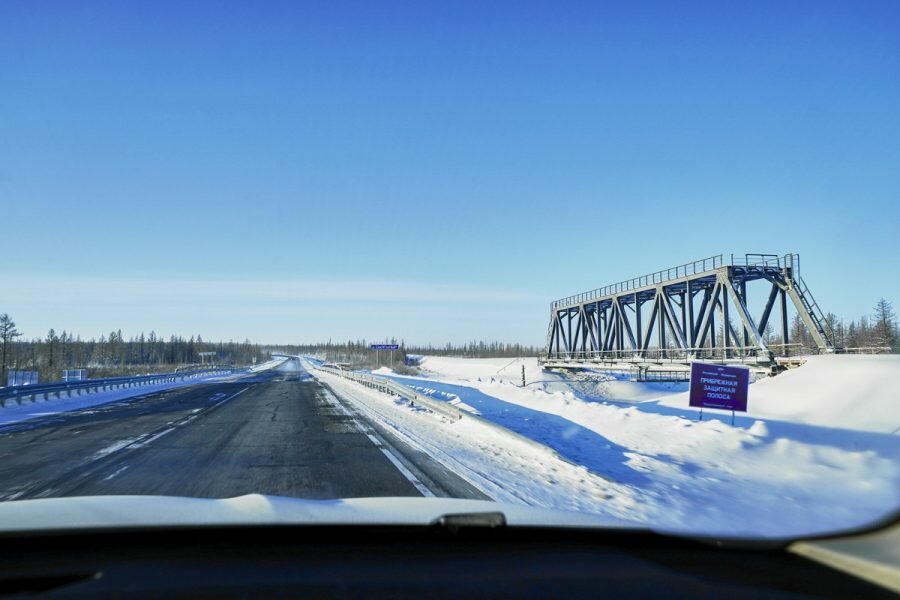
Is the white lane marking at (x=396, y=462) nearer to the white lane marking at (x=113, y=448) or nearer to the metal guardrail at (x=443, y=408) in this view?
the metal guardrail at (x=443, y=408)

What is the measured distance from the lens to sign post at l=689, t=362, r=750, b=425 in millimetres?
15797

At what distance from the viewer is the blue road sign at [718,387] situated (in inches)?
622

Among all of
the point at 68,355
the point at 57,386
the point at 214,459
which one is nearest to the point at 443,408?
the point at 214,459

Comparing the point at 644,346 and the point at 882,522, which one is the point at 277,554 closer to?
the point at 882,522

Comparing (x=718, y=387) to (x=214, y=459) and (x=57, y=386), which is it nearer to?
(x=214, y=459)

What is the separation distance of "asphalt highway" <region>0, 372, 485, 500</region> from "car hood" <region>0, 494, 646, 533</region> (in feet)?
12.1

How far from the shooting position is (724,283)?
37375 mm

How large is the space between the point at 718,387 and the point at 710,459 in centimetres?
509

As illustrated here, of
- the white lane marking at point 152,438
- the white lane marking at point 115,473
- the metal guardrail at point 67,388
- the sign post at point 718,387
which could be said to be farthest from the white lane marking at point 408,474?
the metal guardrail at point 67,388

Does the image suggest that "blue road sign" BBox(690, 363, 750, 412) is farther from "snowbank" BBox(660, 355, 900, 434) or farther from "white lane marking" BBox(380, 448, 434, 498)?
"white lane marking" BBox(380, 448, 434, 498)

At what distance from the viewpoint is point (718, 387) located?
15.9 m

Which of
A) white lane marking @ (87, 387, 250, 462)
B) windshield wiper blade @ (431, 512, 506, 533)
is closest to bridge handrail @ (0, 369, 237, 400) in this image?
white lane marking @ (87, 387, 250, 462)

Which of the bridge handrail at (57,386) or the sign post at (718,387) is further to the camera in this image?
the bridge handrail at (57,386)

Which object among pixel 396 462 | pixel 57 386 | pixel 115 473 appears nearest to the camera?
pixel 115 473
